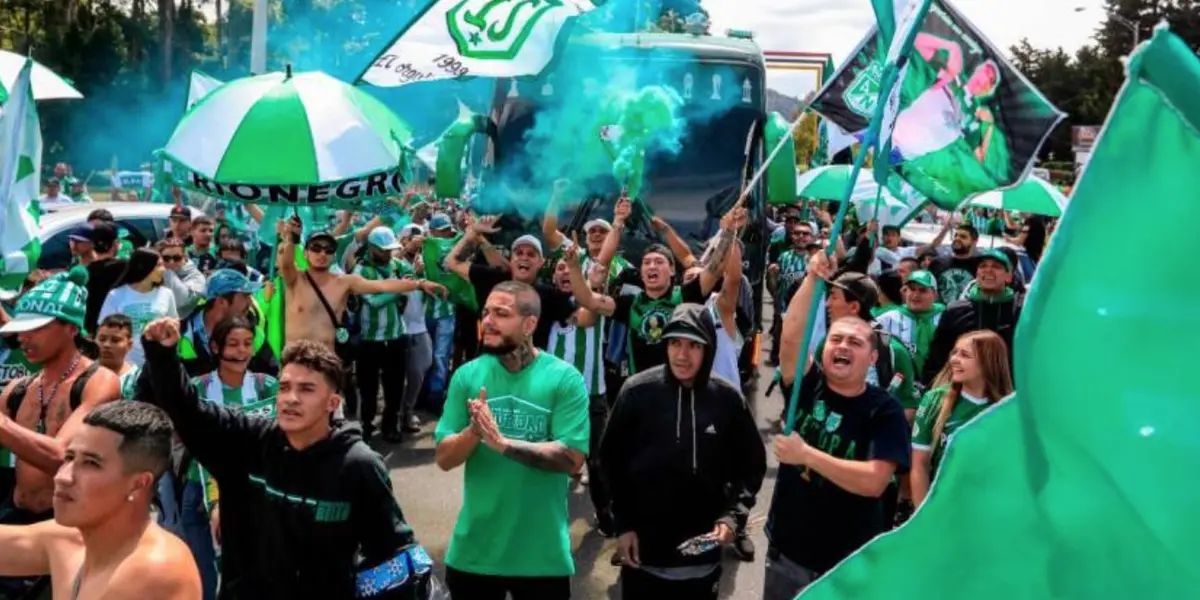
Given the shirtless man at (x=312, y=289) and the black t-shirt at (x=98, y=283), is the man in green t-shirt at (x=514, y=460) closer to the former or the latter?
the shirtless man at (x=312, y=289)

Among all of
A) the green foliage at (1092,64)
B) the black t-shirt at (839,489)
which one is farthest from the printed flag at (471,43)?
the green foliage at (1092,64)

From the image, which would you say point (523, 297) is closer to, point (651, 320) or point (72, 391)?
point (72, 391)

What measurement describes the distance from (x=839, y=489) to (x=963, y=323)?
3.06m

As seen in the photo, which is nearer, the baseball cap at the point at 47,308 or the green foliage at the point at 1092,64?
the baseball cap at the point at 47,308

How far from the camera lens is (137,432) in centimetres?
276

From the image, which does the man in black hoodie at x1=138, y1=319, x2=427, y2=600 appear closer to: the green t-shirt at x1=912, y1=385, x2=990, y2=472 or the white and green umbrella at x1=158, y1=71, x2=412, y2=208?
the white and green umbrella at x1=158, y1=71, x2=412, y2=208

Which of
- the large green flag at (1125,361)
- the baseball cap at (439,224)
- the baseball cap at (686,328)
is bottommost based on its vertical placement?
the baseball cap at (439,224)

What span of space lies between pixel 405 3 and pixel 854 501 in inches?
457

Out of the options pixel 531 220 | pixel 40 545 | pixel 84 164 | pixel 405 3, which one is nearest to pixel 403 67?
pixel 531 220

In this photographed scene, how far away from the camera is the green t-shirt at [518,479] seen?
3.99 metres

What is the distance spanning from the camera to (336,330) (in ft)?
23.0

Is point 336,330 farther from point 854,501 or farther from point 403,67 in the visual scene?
point 854,501

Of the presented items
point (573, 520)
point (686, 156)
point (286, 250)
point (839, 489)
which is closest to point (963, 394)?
point (839, 489)

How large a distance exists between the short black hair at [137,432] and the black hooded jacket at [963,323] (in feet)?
15.7
